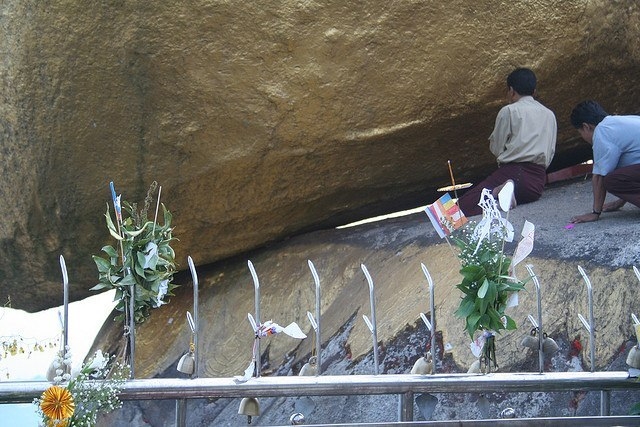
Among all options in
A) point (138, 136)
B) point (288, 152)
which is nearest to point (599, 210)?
point (288, 152)

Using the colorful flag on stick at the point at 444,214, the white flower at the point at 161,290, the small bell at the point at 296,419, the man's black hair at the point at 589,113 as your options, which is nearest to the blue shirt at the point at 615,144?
the man's black hair at the point at 589,113

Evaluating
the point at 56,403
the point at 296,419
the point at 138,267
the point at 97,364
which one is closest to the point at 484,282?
the point at 296,419

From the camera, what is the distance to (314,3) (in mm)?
5781

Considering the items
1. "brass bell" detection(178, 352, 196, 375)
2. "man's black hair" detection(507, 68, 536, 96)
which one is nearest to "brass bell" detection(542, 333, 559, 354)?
"brass bell" detection(178, 352, 196, 375)

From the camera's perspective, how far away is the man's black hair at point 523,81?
6250 mm

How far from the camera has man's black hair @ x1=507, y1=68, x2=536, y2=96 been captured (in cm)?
625

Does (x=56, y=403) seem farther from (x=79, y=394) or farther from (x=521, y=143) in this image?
(x=521, y=143)

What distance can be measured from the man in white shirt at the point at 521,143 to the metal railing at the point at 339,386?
2479mm

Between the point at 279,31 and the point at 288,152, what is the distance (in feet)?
2.34

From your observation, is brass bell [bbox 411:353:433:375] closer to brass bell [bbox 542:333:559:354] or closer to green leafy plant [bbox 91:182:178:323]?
brass bell [bbox 542:333:559:354]

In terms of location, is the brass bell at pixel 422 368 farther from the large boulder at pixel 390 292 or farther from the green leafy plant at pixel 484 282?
the large boulder at pixel 390 292

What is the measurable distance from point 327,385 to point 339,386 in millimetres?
40

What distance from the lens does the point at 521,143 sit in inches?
249

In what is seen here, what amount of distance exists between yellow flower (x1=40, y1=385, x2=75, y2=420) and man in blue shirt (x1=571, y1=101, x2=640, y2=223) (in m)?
3.24
